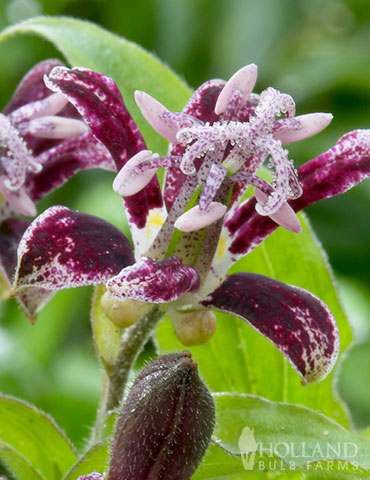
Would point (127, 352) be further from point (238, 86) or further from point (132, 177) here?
point (238, 86)

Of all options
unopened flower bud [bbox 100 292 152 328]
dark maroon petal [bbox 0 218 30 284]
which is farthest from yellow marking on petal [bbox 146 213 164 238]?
dark maroon petal [bbox 0 218 30 284]

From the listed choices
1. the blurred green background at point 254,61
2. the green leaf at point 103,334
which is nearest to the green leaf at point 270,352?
the green leaf at point 103,334

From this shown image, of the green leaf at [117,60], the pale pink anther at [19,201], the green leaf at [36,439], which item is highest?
the green leaf at [117,60]

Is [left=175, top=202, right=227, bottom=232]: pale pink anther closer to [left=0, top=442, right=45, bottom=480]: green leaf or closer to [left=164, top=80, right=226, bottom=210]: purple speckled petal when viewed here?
[left=164, top=80, right=226, bottom=210]: purple speckled petal

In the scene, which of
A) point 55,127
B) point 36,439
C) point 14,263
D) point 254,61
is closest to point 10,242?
point 14,263

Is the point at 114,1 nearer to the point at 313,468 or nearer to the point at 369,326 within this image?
the point at 369,326

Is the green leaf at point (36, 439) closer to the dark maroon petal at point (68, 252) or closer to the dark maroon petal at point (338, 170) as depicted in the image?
the dark maroon petal at point (68, 252)
